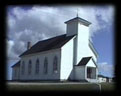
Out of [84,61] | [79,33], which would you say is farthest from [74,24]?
[84,61]

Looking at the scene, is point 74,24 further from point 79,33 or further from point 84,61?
point 84,61

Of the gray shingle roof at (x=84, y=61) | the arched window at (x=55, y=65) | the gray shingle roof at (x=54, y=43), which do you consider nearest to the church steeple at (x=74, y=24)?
the gray shingle roof at (x=54, y=43)

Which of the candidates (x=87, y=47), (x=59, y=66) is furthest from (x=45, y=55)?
(x=87, y=47)

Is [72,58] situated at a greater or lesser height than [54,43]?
lesser

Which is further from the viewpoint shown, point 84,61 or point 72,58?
point 72,58

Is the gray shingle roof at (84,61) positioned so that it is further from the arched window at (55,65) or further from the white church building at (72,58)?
the arched window at (55,65)

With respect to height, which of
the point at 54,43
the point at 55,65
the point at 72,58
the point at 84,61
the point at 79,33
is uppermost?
the point at 79,33

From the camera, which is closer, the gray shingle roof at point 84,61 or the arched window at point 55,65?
the gray shingle roof at point 84,61

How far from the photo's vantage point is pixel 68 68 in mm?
29562

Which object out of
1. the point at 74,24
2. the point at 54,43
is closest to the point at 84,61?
the point at 74,24

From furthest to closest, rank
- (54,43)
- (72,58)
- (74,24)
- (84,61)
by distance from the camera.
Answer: (54,43)
(74,24)
(72,58)
(84,61)

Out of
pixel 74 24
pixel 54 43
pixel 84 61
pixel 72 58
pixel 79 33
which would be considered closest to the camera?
pixel 84 61
